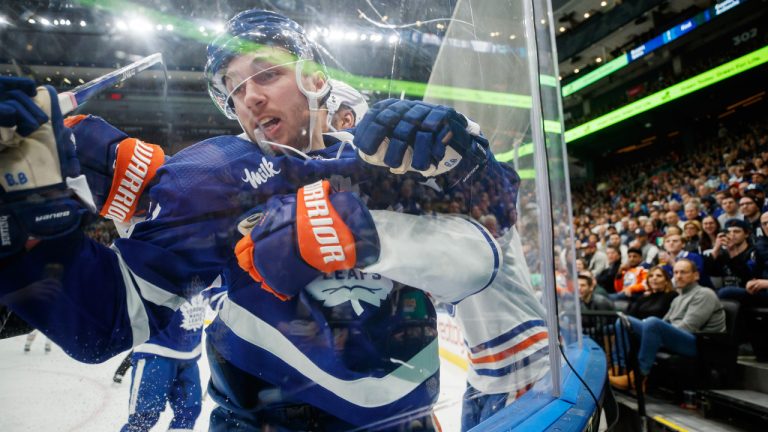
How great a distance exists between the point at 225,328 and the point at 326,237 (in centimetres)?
19

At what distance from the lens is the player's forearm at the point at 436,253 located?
586mm

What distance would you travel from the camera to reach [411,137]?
590 mm

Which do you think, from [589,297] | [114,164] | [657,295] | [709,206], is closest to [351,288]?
[114,164]

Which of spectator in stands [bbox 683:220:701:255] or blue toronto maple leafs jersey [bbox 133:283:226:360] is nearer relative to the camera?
blue toronto maple leafs jersey [bbox 133:283:226:360]

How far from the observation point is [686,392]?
9.46 ft

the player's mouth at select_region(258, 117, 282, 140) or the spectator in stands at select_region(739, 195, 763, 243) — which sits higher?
the spectator in stands at select_region(739, 195, 763, 243)

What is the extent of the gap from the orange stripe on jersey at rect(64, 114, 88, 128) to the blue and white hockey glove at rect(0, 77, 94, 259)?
0.03 meters

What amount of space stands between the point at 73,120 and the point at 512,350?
2.48 feet

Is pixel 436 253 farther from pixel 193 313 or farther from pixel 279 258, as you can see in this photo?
pixel 193 313

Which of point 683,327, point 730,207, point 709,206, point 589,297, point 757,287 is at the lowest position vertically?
point 683,327

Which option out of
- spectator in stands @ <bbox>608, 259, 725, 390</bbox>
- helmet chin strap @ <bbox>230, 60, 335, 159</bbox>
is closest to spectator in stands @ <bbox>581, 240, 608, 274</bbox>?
spectator in stands @ <bbox>608, 259, 725, 390</bbox>

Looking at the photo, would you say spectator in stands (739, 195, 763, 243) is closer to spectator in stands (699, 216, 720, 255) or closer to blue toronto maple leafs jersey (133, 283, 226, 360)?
spectator in stands (699, 216, 720, 255)

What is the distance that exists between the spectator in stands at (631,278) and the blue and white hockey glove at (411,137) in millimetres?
4110

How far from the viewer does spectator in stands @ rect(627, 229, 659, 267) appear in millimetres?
4586
